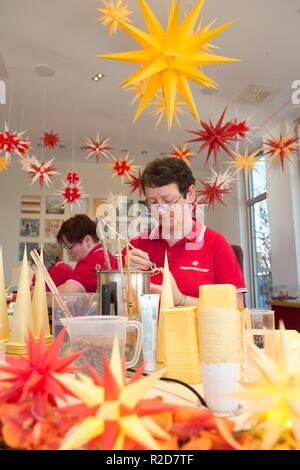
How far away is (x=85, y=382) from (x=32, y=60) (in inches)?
158

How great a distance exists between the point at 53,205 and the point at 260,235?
12.3 feet

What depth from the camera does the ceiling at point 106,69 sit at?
3.01m

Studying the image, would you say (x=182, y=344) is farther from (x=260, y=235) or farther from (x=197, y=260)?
(x=260, y=235)

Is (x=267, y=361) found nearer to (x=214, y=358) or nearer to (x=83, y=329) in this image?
(x=214, y=358)

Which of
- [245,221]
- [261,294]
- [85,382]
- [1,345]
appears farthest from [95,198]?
[85,382]

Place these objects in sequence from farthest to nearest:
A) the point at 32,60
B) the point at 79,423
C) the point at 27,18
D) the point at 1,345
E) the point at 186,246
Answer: the point at 32,60, the point at 27,18, the point at 186,246, the point at 1,345, the point at 79,423

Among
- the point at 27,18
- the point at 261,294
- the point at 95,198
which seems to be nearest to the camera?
the point at 27,18

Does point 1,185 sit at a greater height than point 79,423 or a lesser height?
greater

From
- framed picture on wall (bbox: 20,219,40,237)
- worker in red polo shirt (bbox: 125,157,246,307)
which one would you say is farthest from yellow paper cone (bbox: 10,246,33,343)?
framed picture on wall (bbox: 20,219,40,237)

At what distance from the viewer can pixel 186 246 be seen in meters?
1.86

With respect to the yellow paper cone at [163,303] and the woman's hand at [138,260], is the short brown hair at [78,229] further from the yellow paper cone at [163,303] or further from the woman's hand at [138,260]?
the yellow paper cone at [163,303]

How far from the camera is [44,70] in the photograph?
383 centimetres

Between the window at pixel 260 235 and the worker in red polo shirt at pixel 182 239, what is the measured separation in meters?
4.02

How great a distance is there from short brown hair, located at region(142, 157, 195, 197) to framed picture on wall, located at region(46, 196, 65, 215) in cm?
489
